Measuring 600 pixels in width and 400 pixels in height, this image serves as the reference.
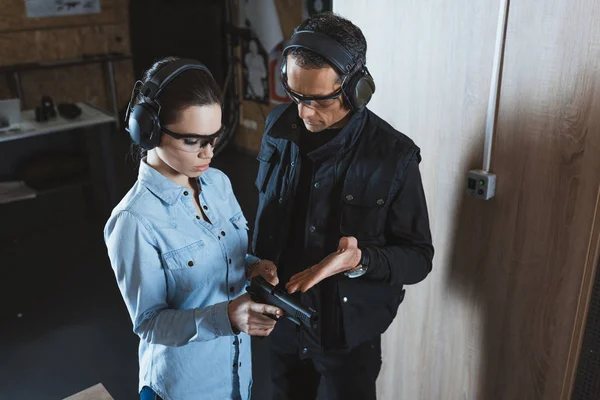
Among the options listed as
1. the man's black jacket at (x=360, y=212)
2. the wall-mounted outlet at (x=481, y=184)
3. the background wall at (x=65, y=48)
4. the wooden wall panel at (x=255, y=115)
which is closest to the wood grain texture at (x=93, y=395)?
the man's black jacket at (x=360, y=212)

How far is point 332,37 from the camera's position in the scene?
151cm

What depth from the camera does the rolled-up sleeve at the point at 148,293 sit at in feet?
4.43

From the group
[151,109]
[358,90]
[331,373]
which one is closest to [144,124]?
[151,109]

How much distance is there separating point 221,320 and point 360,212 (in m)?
0.53

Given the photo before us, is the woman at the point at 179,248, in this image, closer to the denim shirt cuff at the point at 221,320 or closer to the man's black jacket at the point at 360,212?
the denim shirt cuff at the point at 221,320

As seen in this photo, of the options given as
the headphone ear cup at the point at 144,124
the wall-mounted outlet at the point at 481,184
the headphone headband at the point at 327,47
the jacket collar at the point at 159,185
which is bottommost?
the wall-mounted outlet at the point at 481,184

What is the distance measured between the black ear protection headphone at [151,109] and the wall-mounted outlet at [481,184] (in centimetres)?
102

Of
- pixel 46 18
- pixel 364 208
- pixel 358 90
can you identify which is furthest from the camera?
pixel 46 18

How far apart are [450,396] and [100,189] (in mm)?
3700

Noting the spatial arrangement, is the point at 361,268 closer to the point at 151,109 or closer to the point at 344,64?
the point at 344,64

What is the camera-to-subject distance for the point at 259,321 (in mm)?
1396

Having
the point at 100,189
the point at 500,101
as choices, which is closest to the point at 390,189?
the point at 500,101

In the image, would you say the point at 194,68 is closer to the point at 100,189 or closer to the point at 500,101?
the point at 500,101


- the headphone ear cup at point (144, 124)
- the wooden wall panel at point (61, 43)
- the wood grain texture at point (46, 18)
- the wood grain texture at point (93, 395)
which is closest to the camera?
the headphone ear cup at point (144, 124)
